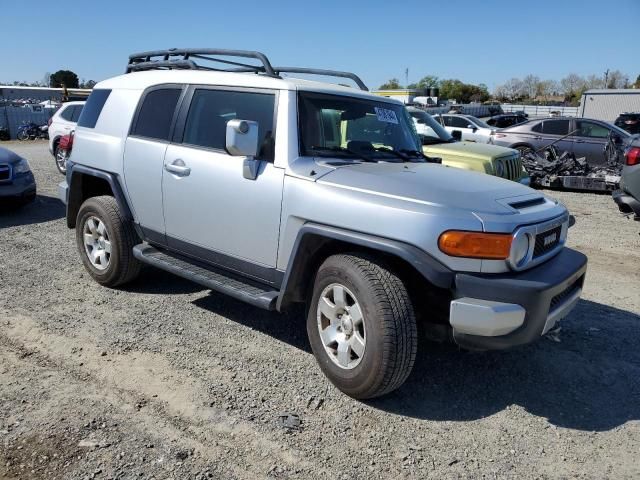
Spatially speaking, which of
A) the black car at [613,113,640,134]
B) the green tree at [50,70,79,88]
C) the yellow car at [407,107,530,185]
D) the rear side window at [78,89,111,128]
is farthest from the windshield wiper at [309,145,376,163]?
the green tree at [50,70,79,88]

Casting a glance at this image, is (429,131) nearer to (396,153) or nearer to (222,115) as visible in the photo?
(396,153)

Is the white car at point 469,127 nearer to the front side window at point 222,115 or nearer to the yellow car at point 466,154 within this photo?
the yellow car at point 466,154

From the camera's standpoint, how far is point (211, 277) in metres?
4.23

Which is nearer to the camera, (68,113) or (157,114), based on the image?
(157,114)

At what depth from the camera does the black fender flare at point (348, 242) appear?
10.1 feet

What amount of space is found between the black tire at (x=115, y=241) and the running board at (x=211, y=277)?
161mm

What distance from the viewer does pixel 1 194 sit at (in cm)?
823

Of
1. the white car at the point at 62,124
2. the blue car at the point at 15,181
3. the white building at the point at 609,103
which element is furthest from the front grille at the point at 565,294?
the white building at the point at 609,103

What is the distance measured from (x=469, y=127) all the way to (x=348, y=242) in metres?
14.6

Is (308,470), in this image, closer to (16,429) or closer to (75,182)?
(16,429)

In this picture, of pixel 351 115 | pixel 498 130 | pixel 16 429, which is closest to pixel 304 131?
pixel 351 115

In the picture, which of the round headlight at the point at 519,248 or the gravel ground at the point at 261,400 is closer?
the gravel ground at the point at 261,400

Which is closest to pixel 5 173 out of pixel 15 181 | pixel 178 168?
pixel 15 181

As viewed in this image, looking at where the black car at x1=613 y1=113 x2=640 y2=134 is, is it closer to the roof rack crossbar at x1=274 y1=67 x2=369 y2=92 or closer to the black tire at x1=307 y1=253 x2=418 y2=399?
the roof rack crossbar at x1=274 y1=67 x2=369 y2=92
